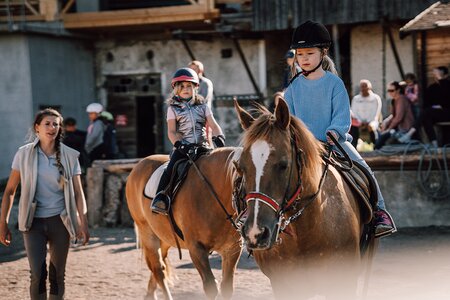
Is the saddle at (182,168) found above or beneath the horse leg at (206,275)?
above

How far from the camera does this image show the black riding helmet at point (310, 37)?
232 inches

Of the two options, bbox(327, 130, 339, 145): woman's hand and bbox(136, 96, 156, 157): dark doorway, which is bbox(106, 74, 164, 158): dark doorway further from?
bbox(327, 130, 339, 145): woman's hand

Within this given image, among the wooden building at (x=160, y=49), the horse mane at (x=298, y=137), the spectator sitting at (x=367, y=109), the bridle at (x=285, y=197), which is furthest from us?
the wooden building at (x=160, y=49)

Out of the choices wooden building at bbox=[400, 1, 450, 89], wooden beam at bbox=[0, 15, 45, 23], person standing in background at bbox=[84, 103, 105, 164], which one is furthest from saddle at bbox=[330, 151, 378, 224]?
wooden beam at bbox=[0, 15, 45, 23]

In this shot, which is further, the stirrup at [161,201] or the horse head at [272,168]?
the stirrup at [161,201]

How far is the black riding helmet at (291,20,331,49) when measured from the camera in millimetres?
5898

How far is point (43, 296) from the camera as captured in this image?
723 cm

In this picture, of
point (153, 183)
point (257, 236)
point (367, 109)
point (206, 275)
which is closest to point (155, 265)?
point (153, 183)

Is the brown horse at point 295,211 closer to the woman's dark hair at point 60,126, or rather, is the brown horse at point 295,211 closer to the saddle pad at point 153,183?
the woman's dark hair at point 60,126

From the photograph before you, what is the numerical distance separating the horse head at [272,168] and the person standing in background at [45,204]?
8.34 ft

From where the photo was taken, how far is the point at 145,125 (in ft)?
84.0

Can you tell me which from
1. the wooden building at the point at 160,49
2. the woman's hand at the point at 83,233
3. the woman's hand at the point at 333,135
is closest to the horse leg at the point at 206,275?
the woman's hand at the point at 83,233

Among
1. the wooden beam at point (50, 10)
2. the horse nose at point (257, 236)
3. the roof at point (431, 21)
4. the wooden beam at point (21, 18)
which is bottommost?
the horse nose at point (257, 236)

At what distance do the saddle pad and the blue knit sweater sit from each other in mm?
2485
